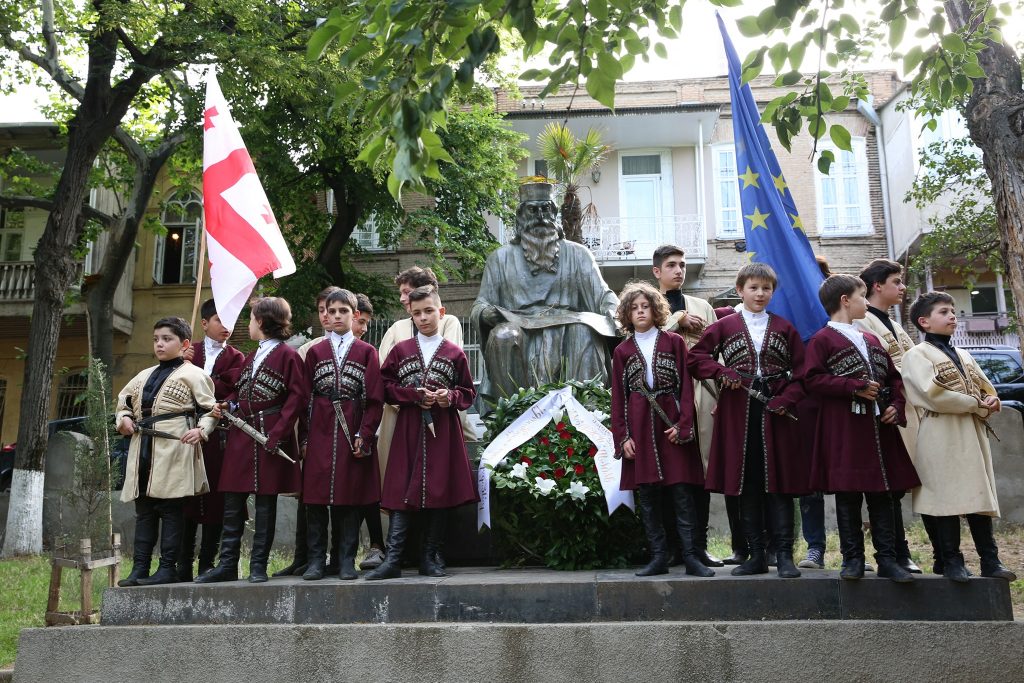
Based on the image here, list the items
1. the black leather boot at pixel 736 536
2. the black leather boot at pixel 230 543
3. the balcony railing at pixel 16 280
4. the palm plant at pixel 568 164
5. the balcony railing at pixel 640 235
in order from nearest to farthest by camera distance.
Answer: the black leather boot at pixel 230 543 → the black leather boot at pixel 736 536 → the palm plant at pixel 568 164 → the balcony railing at pixel 16 280 → the balcony railing at pixel 640 235

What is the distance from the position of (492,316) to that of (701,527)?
249cm

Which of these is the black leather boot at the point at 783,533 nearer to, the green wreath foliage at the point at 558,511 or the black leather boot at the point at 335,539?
the green wreath foliage at the point at 558,511

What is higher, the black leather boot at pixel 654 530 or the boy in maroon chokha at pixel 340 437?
the boy in maroon chokha at pixel 340 437

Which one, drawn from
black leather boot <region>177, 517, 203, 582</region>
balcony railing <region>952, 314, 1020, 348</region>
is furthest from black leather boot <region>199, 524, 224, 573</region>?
balcony railing <region>952, 314, 1020, 348</region>

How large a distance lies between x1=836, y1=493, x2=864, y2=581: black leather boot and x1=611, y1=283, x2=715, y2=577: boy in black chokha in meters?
0.72

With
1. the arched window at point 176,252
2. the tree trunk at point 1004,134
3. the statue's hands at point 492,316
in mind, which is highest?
the arched window at point 176,252

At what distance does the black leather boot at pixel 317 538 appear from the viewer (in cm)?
568

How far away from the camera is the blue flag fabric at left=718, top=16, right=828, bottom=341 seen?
639 cm

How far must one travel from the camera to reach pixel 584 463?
20.3 ft

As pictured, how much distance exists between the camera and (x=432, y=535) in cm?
586

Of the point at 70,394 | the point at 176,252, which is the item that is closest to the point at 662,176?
the point at 176,252

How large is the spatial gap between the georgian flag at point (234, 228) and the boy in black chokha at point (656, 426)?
2.65m

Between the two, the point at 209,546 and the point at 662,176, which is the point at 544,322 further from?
the point at 662,176

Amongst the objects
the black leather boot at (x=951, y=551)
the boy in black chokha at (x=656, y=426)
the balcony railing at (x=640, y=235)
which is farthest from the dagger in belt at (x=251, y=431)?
the balcony railing at (x=640, y=235)
